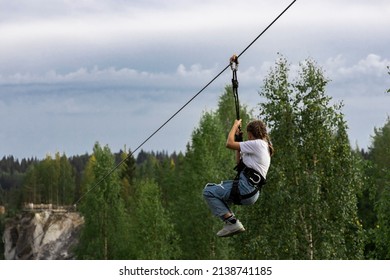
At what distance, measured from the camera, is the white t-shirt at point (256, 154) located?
11.1 m

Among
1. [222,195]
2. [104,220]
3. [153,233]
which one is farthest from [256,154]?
[104,220]

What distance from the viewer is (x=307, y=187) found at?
30.7m

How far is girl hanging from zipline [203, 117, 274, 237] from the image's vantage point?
11148 mm

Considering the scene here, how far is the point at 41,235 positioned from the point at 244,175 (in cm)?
8744

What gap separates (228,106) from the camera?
188ft

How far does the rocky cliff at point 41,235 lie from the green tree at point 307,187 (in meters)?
60.7

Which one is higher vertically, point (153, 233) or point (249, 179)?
point (249, 179)

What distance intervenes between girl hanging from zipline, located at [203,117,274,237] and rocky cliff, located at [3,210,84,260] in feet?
260

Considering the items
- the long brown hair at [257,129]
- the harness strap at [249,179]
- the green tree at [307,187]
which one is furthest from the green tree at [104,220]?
the long brown hair at [257,129]

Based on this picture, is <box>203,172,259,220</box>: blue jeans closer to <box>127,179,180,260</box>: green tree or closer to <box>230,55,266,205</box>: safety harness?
<box>230,55,266,205</box>: safety harness

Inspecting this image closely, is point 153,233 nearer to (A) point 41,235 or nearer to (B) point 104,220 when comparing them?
(B) point 104,220

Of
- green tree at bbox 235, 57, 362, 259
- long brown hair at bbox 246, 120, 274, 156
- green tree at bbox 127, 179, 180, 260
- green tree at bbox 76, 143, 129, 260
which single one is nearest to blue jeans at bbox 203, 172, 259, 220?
long brown hair at bbox 246, 120, 274, 156

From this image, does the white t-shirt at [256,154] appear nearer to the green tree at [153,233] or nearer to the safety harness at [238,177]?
the safety harness at [238,177]

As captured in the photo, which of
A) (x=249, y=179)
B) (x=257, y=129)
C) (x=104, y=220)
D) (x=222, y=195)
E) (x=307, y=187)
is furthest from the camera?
(x=104, y=220)
